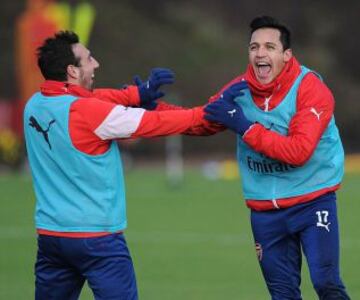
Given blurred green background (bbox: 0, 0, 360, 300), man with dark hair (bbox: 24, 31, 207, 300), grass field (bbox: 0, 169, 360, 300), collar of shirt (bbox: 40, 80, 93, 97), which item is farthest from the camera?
blurred green background (bbox: 0, 0, 360, 300)

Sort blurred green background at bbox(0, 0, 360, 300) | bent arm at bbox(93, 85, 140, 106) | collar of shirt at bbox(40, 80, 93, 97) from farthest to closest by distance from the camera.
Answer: blurred green background at bbox(0, 0, 360, 300) → bent arm at bbox(93, 85, 140, 106) → collar of shirt at bbox(40, 80, 93, 97)

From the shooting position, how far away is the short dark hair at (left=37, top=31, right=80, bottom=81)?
5.93m

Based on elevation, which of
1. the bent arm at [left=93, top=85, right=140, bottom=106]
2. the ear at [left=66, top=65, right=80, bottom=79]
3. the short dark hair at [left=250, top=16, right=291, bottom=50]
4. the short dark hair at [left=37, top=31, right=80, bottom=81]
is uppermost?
the short dark hair at [left=250, top=16, right=291, bottom=50]

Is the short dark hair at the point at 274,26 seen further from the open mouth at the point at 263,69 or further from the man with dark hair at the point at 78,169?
the man with dark hair at the point at 78,169

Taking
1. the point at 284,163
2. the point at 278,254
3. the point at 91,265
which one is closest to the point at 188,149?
the point at 278,254

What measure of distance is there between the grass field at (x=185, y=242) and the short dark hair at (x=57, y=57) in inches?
129

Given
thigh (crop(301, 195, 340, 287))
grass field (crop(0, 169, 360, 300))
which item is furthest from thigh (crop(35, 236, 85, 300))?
grass field (crop(0, 169, 360, 300))

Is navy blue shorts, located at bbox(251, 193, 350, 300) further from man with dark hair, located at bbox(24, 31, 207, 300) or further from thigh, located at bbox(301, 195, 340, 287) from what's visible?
man with dark hair, located at bbox(24, 31, 207, 300)

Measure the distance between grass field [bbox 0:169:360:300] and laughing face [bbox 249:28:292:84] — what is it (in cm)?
288

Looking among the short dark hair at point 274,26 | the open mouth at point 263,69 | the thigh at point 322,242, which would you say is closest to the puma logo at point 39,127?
the open mouth at point 263,69

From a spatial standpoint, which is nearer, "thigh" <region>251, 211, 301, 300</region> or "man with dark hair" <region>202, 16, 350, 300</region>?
"man with dark hair" <region>202, 16, 350, 300</region>

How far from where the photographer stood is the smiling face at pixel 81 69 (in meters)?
5.96

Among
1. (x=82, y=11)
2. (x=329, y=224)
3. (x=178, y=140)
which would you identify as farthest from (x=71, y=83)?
(x=178, y=140)

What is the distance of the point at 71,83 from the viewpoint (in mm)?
5965
